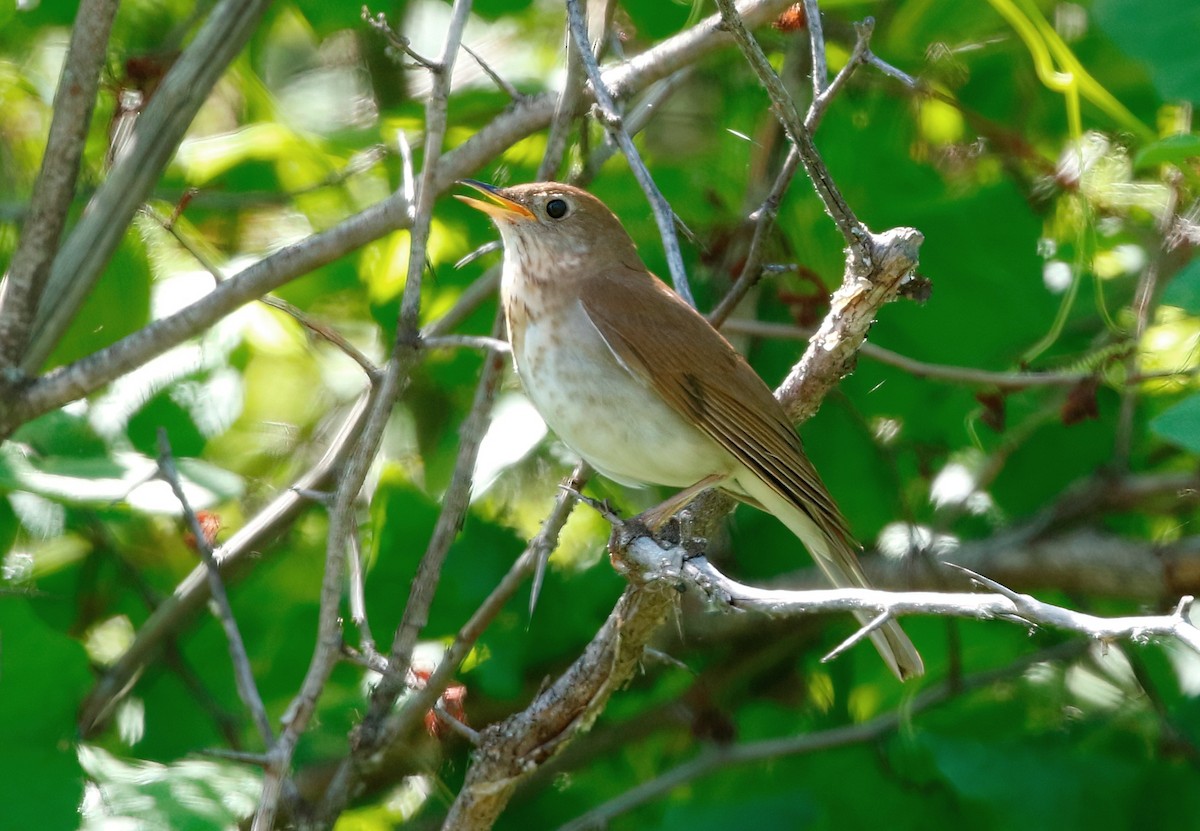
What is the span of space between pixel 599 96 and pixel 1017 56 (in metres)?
Result: 2.07

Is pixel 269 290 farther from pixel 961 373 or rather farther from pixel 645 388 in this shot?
pixel 961 373

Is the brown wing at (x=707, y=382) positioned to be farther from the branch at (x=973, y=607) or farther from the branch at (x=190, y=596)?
the branch at (x=973, y=607)

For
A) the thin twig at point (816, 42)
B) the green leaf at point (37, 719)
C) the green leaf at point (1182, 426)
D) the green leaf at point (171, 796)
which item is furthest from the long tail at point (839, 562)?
the green leaf at point (37, 719)

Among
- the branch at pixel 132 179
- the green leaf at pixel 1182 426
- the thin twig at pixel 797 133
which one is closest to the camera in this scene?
the thin twig at pixel 797 133

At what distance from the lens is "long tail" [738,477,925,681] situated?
372cm

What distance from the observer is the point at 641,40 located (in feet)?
17.0

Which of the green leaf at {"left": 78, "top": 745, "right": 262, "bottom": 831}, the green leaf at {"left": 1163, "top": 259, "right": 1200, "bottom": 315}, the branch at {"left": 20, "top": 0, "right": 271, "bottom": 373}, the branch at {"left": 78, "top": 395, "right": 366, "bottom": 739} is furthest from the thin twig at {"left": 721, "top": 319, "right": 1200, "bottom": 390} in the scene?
the green leaf at {"left": 78, "top": 745, "right": 262, "bottom": 831}

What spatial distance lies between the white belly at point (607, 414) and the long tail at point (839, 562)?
184mm

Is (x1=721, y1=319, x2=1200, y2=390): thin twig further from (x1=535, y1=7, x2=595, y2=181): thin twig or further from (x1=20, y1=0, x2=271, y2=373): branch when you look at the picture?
(x1=20, y1=0, x2=271, y2=373): branch

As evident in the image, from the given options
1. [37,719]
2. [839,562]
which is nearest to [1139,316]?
[839,562]

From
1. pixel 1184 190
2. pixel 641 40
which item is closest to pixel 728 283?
pixel 641 40

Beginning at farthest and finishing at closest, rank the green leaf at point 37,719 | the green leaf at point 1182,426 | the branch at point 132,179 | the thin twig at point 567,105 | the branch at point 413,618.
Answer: the branch at point 132,179 → the thin twig at point 567,105 → the branch at point 413,618 → the green leaf at point 37,719 → the green leaf at point 1182,426

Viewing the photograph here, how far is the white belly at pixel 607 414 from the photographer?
376 cm

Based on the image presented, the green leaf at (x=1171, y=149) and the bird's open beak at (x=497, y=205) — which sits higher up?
the bird's open beak at (x=497, y=205)
